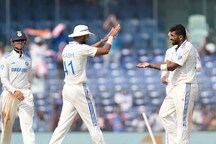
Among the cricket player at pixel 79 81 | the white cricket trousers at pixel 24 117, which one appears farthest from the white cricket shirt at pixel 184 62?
the white cricket trousers at pixel 24 117

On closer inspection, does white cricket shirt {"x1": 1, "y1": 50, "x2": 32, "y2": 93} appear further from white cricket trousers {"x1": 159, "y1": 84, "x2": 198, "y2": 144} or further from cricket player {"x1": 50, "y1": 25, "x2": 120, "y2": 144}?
white cricket trousers {"x1": 159, "y1": 84, "x2": 198, "y2": 144}

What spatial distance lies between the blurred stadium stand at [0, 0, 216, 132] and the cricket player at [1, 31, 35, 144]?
697 centimetres

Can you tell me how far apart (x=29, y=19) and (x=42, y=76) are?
6.44ft

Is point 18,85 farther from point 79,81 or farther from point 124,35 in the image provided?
point 124,35

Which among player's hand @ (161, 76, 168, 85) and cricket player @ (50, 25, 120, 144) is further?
player's hand @ (161, 76, 168, 85)

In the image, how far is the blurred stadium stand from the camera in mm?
20375

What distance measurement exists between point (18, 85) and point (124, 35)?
9469mm

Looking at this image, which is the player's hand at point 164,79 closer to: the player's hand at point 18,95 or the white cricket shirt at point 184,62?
the white cricket shirt at point 184,62

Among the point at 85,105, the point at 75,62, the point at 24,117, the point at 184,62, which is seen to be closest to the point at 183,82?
the point at 184,62

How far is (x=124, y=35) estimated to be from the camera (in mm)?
22312

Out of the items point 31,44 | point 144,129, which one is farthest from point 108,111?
point 31,44

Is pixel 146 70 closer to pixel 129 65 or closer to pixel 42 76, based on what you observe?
pixel 129 65

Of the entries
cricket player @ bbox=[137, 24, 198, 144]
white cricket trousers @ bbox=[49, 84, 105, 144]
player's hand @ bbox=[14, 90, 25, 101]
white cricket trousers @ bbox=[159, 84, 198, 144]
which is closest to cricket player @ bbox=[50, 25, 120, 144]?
white cricket trousers @ bbox=[49, 84, 105, 144]

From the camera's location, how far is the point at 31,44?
22109mm
